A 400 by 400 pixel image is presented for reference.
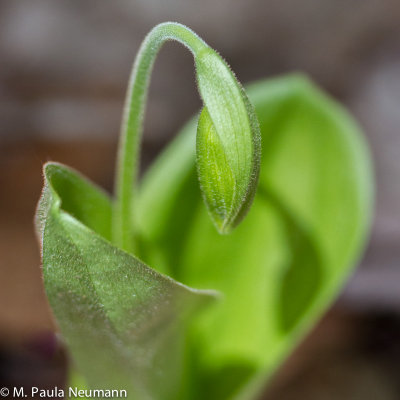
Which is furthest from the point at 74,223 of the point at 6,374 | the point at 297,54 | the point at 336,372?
the point at 297,54

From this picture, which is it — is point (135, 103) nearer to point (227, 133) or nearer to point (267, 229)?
point (227, 133)

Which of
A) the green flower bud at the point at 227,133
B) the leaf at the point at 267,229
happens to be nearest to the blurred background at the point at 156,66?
the leaf at the point at 267,229

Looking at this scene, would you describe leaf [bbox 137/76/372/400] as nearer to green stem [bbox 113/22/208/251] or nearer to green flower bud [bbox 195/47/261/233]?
green stem [bbox 113/22/208/251]

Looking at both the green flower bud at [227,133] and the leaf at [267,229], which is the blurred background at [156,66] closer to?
the leaf at [267,229]

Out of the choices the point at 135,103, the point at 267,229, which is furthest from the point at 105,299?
the point at 267,229

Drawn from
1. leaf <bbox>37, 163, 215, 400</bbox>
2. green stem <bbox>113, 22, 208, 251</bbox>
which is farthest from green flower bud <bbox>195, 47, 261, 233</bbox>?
leaf <bbox>37, 163, 215, 400</bbox>
